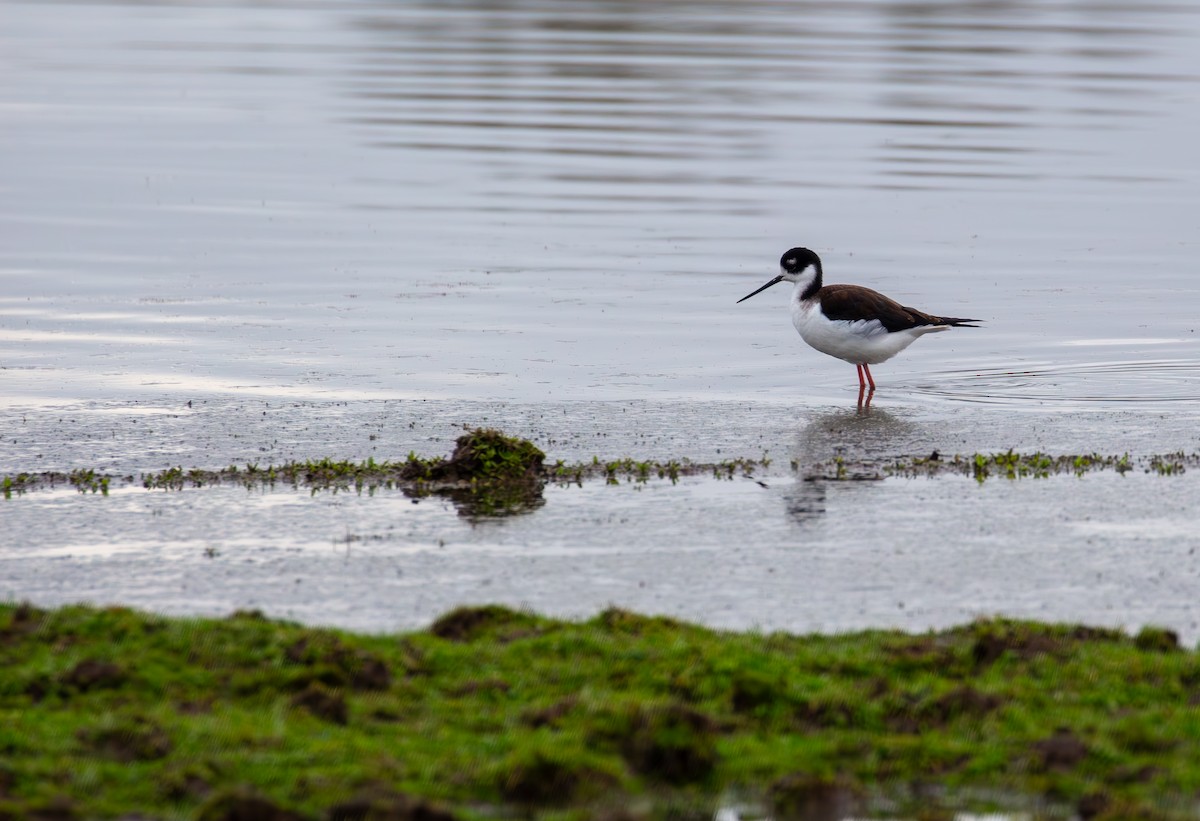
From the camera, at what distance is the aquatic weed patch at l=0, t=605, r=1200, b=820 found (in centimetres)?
594

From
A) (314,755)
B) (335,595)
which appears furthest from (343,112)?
(314,755)

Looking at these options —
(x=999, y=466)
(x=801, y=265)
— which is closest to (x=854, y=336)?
(x=801, y=265)

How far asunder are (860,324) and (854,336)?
12 centimetres

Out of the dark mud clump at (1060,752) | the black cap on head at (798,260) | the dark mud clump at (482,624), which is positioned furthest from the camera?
the black cap on head at (798,260)

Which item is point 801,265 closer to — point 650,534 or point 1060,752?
point 650,534

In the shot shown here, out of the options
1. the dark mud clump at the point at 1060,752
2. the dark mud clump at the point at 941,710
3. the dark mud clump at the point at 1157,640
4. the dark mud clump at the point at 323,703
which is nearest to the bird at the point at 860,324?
the dark mud clump at the point at 1157,640

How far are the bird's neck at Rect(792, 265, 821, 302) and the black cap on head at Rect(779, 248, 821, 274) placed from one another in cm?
6

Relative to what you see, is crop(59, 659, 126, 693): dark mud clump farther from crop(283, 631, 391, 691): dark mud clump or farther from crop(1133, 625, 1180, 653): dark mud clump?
crop(1133, 625, 1180, 653): dark mud clump

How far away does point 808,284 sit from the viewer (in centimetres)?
1526

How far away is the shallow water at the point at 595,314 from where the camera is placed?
360 inches

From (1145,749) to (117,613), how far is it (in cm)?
426

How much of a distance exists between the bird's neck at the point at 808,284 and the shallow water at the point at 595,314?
2.36 ft

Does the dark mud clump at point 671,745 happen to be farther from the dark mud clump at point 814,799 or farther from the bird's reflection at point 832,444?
the bird's reflection at point 832,444

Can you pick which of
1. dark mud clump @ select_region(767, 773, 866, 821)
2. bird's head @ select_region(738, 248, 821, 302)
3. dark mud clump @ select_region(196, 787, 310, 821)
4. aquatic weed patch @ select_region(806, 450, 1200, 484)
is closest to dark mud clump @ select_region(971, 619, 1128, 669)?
dark mud clump @ select_region(767, 773, 866, 821)
